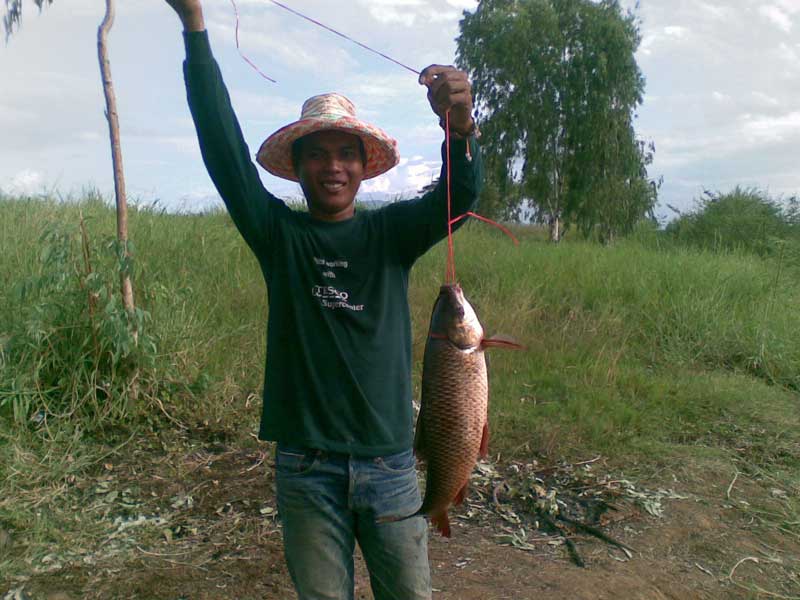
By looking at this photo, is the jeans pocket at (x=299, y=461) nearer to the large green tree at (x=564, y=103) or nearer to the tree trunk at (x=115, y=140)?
the tree trunk at (x=115, y=140)

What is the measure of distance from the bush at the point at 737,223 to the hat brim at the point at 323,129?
1407 centimetres

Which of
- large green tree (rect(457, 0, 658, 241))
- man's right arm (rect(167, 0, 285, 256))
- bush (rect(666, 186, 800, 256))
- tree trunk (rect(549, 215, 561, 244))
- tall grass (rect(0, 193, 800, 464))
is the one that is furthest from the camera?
tree trunk (rect(549, 215, 561, 244))

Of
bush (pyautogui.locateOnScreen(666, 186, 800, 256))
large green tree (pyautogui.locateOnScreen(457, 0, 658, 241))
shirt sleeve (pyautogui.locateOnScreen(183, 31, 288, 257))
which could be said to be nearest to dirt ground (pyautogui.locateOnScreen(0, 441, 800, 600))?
shirt sleeve (pyautogui.locateOnScreen(183, 31, 288, 257))

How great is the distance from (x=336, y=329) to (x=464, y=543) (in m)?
2.26

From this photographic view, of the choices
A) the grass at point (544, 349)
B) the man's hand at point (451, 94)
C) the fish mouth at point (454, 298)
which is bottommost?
the grass at point (544, 349)

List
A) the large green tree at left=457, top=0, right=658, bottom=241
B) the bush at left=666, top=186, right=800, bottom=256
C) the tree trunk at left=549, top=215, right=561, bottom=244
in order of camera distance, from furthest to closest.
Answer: the tree trunk at left=549, top=215, right=561, bottom=244 → the large green tree at left=457, top=0, right=658, bottom=241 → the bush at left=666, top=186, right=800, bottom=256

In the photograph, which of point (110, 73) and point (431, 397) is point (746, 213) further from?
point (431, 397)

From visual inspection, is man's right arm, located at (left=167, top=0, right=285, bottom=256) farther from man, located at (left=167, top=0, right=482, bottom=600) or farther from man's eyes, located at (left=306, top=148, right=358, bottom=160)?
man's eyes, located at (left=306, top=148, right=358, bottom=160)

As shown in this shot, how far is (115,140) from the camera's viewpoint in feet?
14.5

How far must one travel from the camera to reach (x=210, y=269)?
23.8ft

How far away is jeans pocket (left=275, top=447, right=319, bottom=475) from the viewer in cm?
201

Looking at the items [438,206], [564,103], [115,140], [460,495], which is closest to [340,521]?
[460,495]

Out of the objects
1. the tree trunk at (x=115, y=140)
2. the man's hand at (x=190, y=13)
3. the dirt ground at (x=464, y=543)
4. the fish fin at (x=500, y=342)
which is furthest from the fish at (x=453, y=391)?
the tree trunk at (x=115, y=140)

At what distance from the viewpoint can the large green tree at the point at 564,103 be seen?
19312mm
